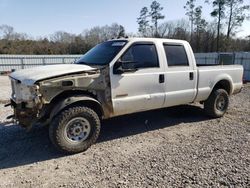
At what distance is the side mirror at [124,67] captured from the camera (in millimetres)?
4719

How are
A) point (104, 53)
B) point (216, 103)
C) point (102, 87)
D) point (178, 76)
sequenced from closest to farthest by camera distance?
point (102, 87), point (104, 53), point (178, 76), point (216, 103)

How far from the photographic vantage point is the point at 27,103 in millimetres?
4207

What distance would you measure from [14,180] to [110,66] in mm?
2474

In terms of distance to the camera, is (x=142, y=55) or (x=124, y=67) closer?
(x=124, y=67)

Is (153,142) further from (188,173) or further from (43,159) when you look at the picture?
(43,159)

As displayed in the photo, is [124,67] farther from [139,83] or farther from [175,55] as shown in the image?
[175,55]

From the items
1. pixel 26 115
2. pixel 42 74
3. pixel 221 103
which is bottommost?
pixel 221 103

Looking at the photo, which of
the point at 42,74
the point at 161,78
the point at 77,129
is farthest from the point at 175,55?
the point at 42,74

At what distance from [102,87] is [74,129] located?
0.93 meters

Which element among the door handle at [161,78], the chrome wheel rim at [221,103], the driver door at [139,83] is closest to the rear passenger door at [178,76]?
the door handle at [161,78]

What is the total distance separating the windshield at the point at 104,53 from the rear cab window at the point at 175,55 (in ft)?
3.67

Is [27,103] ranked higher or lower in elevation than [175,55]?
lower

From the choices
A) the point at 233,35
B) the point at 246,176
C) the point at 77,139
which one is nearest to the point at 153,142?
the point at 77,139

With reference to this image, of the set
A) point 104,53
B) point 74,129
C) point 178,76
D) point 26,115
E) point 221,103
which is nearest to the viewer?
point 26,115
